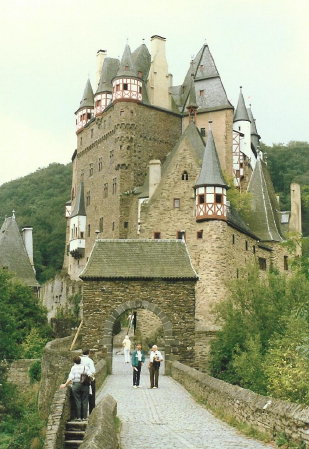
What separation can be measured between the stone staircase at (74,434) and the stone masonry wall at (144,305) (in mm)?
15910

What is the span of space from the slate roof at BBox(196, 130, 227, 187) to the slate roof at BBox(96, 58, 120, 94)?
21.1m

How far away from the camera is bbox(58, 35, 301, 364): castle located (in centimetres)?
5241

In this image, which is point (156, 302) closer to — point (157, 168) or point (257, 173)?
point (157, 168)

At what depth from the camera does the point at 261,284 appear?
3459 cm

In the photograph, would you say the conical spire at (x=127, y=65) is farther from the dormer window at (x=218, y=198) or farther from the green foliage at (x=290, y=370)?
the green foliage at (x=290, y=370)

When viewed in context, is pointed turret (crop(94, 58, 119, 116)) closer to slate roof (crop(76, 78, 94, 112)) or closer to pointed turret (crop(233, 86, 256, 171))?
slate roof (crop(76, 78, 94, 112))

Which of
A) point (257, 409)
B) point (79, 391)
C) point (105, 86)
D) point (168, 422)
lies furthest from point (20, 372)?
point (105, 86)

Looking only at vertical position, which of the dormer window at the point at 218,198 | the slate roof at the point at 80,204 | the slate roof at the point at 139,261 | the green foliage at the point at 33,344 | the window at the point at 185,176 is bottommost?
the green foliage at the point at 33,344

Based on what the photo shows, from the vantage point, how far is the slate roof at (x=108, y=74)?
72188mm

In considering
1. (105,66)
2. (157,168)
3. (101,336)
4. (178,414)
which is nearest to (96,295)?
(101,336)

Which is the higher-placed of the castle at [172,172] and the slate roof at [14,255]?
the castle at [172,172]

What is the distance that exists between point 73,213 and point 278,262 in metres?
23.1

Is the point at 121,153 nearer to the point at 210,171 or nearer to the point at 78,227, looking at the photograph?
the point at 78,227

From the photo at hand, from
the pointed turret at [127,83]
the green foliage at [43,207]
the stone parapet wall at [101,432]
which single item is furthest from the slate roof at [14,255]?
the stone parapet wall at [101,432]
